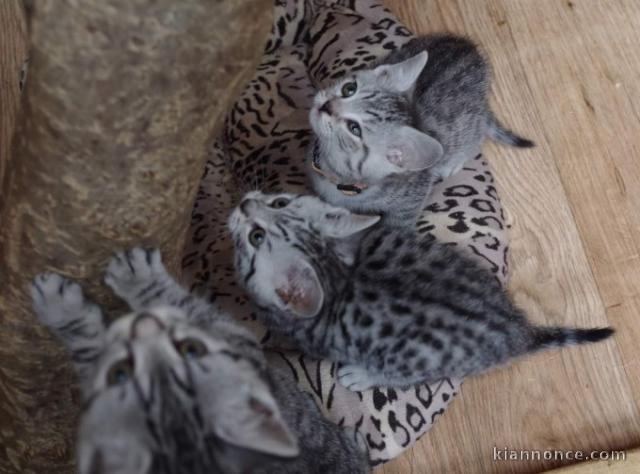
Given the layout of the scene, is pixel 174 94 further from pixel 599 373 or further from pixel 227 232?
pixel 599 373

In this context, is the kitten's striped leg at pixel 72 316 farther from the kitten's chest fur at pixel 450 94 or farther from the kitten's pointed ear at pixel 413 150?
the kitten's chest fur at pixel 450 94

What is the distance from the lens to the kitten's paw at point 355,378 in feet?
4.70

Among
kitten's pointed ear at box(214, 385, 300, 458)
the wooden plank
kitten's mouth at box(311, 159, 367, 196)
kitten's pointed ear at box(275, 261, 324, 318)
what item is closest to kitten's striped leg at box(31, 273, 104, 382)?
kitten's pointed ear at box(214, 385, 300, 458)

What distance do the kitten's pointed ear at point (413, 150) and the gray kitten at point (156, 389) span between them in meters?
0.65

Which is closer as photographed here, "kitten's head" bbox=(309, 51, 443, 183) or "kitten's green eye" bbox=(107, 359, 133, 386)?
"kitten's green eye" bbox=(107, 359, 133, 386)

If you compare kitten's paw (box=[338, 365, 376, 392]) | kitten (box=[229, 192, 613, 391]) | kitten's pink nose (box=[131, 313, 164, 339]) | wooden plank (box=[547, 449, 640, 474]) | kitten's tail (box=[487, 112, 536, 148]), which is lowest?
wooden plank (box=[547, 449, 640, 474])

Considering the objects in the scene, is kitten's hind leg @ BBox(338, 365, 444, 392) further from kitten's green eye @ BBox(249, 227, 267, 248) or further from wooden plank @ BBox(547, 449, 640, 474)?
wooden plank @ BBox(547, 449, 640, 474)

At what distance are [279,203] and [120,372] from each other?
0.61m

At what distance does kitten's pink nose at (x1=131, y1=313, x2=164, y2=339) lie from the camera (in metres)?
0.94

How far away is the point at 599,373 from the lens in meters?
1.75

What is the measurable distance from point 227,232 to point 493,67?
964 millimetres

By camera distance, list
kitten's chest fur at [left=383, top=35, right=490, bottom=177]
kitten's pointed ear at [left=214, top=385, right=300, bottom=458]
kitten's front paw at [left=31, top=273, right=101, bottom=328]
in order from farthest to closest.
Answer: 1. kitten's chest fur at [left=383, top=35, right=490, bottom=177]
2. kitten's front paw at [left=31, top=273, right=101, bottom=328]
3. kitten's pointed ear at [left=214, top=385, right=300, bottom=458]

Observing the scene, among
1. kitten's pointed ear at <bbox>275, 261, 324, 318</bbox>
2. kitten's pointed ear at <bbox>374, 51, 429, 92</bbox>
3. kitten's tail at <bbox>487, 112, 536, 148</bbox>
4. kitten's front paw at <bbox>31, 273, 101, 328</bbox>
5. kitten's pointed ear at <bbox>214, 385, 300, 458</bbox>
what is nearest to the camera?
kitten's pointed ear at <bbox>214, 385, 300, 458</bbox>

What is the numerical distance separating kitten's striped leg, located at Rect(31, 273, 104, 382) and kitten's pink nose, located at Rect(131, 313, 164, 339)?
0.09m
